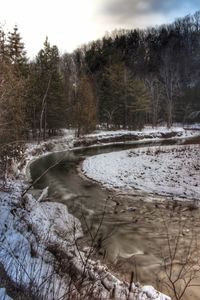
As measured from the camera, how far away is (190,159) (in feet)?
62.4

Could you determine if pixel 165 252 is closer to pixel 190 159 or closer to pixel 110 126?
pixel 190 159

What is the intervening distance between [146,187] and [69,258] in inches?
322

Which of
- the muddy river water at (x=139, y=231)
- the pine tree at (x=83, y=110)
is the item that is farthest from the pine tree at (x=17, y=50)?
the muddy river water at (x=139, y=231)

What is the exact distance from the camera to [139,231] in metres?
9.58

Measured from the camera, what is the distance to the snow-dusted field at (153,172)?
13867 millimetres

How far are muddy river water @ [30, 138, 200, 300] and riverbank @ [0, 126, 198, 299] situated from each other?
1.59 feet

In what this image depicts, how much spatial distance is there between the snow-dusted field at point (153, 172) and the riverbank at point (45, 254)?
4569 mm

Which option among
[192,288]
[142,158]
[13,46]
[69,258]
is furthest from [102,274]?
[13,46]

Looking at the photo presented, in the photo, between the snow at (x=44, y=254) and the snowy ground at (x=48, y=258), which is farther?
the snow at (x=44, y=254)

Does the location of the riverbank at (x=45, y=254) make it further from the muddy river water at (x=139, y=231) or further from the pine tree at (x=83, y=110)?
the pine tree at (x=83, y=110)

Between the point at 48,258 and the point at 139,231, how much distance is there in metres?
3.86

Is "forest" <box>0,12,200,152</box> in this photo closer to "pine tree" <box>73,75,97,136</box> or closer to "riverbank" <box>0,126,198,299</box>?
"pine tree" <box>73,75,97,136</box>

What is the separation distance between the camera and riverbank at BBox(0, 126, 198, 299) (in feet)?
15.5

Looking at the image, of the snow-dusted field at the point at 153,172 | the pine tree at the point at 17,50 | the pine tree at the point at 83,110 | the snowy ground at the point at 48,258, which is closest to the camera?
the snowy ground at the point at 48,258
